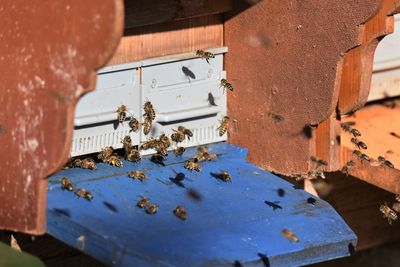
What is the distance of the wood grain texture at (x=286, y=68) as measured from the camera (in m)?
4.61

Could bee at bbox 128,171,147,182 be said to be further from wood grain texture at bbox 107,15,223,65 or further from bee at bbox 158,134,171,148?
wood grain texture at bbox 107,15,223,65

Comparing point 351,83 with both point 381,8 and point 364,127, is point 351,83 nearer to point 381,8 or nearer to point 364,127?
point 381,8

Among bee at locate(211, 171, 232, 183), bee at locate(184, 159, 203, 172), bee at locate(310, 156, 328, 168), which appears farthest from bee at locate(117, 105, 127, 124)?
bee at locate(310, 156, 328, 168)

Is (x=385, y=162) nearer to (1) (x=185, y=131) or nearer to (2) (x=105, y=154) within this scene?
(1) (x=185, y=131)

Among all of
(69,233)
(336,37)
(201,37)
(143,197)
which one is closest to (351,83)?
(336,37)

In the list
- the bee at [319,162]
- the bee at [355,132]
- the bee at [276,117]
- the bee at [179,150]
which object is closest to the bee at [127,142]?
the bee at [179,150]

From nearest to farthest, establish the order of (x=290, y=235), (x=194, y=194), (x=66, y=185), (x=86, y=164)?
(x=290, y=235) → (x=66, y=185) → (x=194, y=194) → (x=86, y=164)

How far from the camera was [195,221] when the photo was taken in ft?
13.4

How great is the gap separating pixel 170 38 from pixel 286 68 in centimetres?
52

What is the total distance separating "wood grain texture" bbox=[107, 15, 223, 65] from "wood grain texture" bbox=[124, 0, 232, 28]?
7cm

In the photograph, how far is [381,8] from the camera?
446cm

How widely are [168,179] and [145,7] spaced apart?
73cm

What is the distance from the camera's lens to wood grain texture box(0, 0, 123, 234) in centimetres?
356

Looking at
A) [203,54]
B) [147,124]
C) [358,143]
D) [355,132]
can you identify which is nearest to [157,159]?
[147,124]
